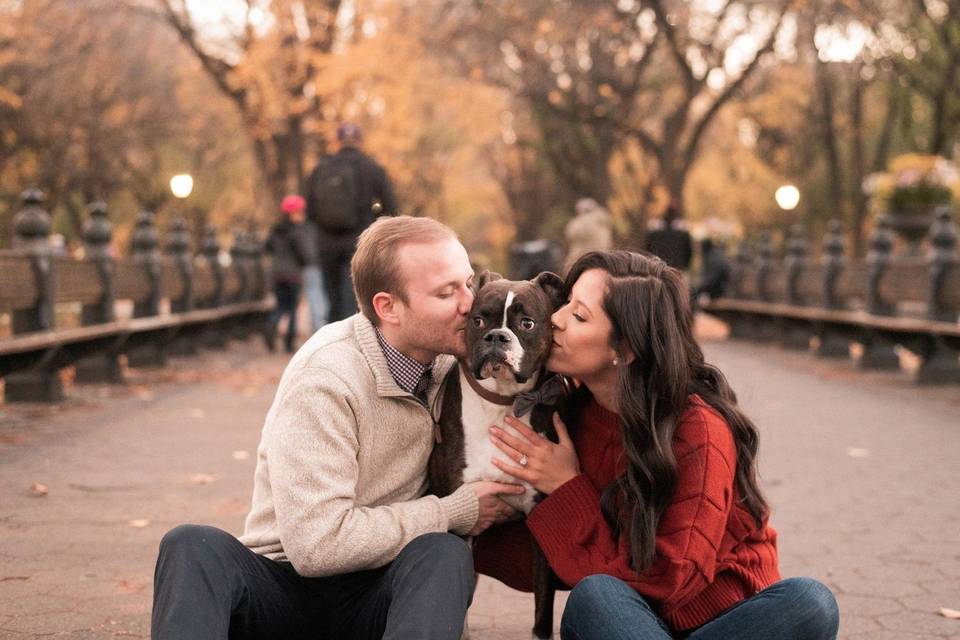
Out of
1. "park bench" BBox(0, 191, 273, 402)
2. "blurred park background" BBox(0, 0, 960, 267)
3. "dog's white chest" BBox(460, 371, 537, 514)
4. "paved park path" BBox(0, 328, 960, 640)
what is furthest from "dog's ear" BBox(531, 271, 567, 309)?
"blurred park background" BBox(0, 0, 960, 267)

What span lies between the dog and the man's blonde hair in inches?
10.2

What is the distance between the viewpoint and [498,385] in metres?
3.92

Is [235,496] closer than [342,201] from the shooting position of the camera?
Yes

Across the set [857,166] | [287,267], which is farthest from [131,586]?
[857,166]

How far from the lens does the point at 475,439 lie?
3936 mm

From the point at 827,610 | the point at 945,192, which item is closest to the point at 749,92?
the point at 945,192

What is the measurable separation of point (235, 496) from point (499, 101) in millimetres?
31493

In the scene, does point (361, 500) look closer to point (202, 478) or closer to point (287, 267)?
point (202, 478)

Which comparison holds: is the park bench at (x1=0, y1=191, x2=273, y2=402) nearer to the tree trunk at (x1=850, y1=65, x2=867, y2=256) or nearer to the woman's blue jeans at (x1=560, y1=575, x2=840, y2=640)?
the woman's blue jeans at (x1=560, y1=575, x2=840, y2=640)

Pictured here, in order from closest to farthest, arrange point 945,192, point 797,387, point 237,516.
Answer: point 237,516 → point 797,387 → point 945,192

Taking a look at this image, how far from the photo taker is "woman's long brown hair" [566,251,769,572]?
3.47m

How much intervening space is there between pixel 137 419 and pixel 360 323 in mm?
6827

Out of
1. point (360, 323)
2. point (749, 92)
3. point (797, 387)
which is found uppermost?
point (749, 92)

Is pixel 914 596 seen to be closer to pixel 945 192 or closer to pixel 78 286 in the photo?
pixel 78 286
